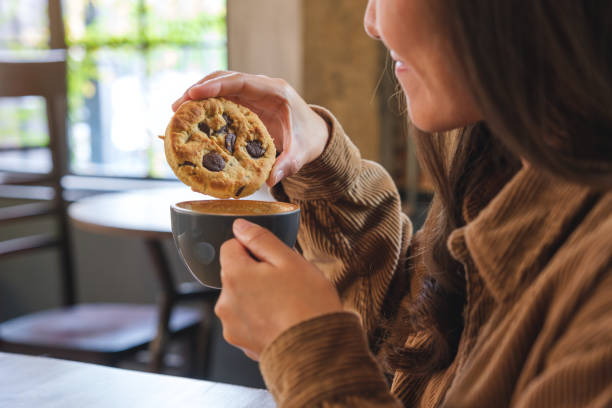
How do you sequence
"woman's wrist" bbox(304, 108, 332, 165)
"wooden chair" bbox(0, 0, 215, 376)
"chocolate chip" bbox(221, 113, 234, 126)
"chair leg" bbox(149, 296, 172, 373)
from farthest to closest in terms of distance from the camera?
"chair leg" bbox(149, 296, 172, 373) < "wooden chair" bbox(0, 0, 215, 376) < "woman's wrist" bbox(304, 108, 332, 165) < "chocolate chip" bbox(221, 113, 234, 126)

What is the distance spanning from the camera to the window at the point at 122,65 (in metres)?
3.44

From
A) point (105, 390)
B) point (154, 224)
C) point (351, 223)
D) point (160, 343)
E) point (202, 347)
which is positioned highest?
point (351, 223)

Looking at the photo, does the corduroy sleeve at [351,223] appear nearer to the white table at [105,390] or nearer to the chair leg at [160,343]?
the white table at [105,390]

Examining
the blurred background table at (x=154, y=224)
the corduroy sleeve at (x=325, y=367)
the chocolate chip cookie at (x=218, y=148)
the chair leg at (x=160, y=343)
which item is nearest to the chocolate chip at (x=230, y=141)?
the chocolate chip cookie at (x=218, y=148)

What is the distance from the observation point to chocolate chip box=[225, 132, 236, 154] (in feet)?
2.53

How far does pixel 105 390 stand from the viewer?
0.76 meters

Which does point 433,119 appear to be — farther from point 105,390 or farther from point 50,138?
point 50,138

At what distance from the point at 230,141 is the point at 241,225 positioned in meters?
0.16

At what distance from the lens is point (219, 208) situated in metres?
0.81

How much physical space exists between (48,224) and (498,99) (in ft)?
11.9

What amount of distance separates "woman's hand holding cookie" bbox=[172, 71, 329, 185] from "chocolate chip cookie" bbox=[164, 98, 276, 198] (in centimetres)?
4

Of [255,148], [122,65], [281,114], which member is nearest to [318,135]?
[281,114]

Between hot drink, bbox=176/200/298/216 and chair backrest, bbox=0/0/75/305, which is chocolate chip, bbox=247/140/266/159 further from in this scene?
chair backrest, bbox=0/0/75/305

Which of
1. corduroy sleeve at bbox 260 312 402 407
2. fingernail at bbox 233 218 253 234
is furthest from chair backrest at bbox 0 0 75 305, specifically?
corduroy sleeve at bbox 260 312 402 407
